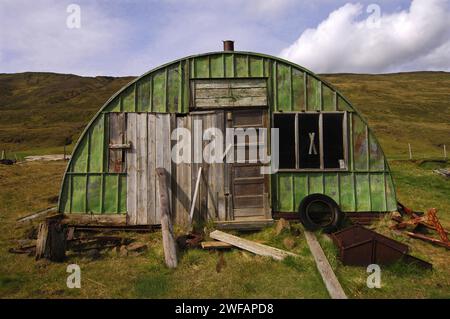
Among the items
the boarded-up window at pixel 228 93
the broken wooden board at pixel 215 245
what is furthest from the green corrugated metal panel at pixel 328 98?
the broken wooden board at pixel 215 245

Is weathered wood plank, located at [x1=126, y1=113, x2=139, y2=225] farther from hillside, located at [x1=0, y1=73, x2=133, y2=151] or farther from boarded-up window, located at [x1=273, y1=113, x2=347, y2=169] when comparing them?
hillside, located at [x1=0, y1=73, x2=133, y2=151]

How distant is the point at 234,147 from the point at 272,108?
5.49 feet

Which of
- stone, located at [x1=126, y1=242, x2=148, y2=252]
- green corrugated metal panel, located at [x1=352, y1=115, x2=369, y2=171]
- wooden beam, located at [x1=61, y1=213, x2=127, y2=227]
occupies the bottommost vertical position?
stone, located at [x1=126, y1=242, x2=148, y2=252]

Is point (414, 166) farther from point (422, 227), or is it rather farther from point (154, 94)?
point (154, 94)

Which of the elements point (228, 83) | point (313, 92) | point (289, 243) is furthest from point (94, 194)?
point (313, 92)

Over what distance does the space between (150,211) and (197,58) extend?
4808 millimetres

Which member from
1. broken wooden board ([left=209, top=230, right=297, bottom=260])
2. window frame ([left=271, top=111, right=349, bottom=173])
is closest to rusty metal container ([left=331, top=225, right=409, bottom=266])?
broken wooden board ([left=209, top=230, right=297, bottom=260])

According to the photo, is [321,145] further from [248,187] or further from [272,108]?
[248,187]

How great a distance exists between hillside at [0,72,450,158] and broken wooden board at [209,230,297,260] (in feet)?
92.4

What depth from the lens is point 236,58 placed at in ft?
31.9

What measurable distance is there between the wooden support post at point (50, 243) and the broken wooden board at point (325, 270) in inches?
233

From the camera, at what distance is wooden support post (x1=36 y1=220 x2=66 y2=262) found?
24.5 feet

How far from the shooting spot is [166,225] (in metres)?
8.16

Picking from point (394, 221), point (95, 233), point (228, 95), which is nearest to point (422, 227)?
point (394, 221)
